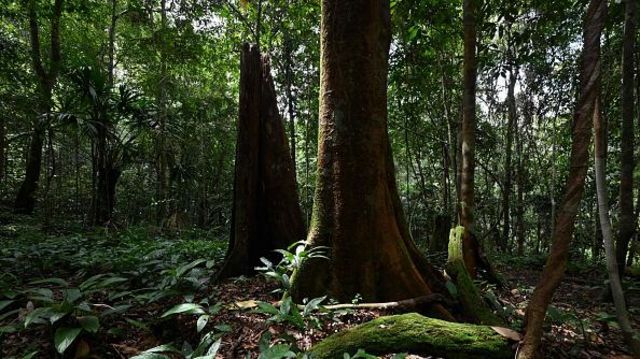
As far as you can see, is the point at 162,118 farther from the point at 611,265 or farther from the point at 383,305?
the point at 611,265

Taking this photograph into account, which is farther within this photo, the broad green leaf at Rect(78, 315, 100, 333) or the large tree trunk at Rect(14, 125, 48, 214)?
the large tree trunk at Rect(14, 125, 48, 214)

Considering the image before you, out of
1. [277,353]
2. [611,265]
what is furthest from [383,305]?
[611,265]

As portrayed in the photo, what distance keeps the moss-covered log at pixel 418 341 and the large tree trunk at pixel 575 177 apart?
0.68ft

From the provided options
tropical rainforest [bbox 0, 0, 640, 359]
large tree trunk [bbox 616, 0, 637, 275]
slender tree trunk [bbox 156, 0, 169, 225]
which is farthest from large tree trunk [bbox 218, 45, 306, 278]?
slender tree trunk [bbox 156, 0, 169, 225]

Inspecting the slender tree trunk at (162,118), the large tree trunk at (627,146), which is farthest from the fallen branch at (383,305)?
the slender tree trunk at (162,118)

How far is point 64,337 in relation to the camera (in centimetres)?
243

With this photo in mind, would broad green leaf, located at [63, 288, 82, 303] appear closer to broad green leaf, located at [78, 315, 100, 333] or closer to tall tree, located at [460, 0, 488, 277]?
broad green leaf, located at [78, 315, 100, 333]

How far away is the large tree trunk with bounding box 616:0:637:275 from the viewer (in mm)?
5023

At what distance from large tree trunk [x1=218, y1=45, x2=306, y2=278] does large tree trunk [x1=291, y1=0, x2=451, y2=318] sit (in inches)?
50.7

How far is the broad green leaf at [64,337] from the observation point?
7.72 ft

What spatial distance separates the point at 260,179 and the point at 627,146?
199 inches

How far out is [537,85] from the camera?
11.3 metres

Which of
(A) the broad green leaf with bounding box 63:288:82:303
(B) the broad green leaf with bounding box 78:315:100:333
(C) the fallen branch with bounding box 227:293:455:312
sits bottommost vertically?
(B) the broad green leaf with bounding box 78:315:100:333

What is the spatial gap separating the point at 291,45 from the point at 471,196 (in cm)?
766
